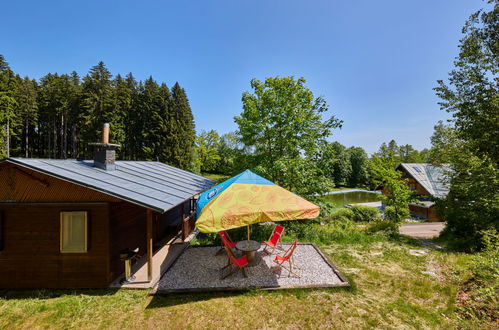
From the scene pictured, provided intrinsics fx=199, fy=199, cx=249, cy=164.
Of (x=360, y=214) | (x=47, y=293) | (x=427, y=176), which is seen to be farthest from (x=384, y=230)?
(x=427, y=176)

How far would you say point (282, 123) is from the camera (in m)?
13.8

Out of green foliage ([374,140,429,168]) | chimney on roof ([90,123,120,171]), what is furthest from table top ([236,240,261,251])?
green foliage ([374,140,429,168])

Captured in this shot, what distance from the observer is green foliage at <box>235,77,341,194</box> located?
44.1 ft

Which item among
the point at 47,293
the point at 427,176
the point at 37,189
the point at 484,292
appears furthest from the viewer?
the point at 427,176

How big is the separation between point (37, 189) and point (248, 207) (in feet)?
21.0

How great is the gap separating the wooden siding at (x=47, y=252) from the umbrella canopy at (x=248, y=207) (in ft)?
10.8

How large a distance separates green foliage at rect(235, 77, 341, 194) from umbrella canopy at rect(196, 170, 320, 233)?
6565mm

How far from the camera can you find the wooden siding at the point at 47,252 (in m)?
6.07

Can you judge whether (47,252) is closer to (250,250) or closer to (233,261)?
(233,261)

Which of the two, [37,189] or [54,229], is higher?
[37,189]

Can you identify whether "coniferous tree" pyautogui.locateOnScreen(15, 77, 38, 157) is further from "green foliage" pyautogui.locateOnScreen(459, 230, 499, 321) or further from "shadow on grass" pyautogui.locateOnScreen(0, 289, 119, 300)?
"green foliage" pyautogui.locateOnScreen(459, 230, 499, 321)

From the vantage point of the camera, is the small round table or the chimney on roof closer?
the small round table

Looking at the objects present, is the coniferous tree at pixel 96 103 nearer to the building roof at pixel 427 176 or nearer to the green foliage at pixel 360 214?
the green foliage at pixel 360 214

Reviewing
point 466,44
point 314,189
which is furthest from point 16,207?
point 466,44
